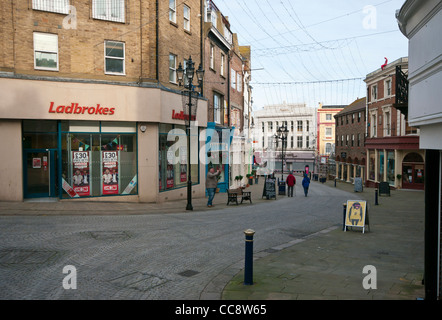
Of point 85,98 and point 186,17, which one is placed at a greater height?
point 186,17

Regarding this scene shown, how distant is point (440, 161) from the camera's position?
6312 millimetres

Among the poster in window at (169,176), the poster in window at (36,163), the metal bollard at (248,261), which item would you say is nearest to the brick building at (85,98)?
the poster in window at (36,163)

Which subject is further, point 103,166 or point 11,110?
point 103,166

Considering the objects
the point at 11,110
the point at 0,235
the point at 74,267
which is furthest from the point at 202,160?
the point at 74,267

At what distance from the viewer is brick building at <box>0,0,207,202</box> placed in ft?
55.0

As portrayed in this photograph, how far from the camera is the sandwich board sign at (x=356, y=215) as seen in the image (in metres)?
13.5

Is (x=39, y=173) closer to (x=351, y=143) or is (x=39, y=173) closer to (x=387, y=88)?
(x=387, y=88)

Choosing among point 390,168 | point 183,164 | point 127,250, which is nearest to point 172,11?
point 183,164

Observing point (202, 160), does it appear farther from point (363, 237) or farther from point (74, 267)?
point (74, 267)

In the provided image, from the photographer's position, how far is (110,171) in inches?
739

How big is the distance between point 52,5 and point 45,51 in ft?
6.98

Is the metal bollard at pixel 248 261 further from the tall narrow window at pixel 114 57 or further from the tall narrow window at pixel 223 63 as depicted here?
the tall narrow window at pixel 223 63

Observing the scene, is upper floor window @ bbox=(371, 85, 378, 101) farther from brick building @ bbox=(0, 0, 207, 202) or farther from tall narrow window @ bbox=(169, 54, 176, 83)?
brick building @ bbox=(0, 0, 207, 202)

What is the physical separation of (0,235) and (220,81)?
22.9 meters
